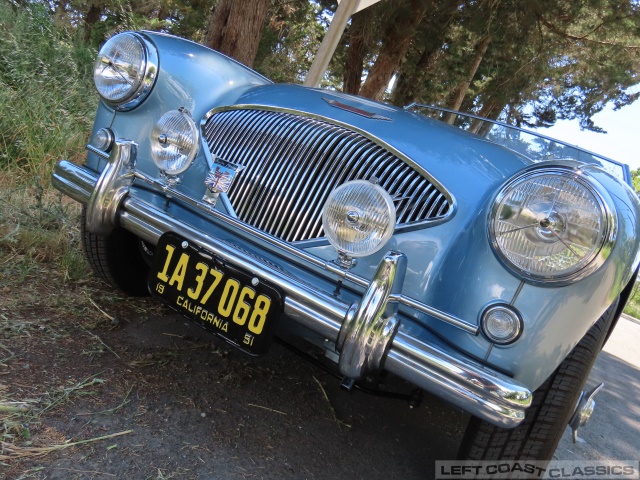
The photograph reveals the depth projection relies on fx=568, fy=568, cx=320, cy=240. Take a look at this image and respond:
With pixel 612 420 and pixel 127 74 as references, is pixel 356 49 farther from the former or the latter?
pixel 127 74

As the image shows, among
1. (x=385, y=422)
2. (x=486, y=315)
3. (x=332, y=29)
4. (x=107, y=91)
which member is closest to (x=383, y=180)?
(x=486, y=315)

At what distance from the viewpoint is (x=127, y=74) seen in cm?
236

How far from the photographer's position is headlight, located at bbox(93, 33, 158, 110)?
7.66 feet

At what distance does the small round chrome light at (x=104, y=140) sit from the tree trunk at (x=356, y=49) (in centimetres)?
750

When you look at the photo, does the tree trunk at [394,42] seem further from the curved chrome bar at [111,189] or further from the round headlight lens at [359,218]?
the round headlight lens at [359,218]

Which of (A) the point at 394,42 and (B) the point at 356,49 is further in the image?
(B) the point at 356,49

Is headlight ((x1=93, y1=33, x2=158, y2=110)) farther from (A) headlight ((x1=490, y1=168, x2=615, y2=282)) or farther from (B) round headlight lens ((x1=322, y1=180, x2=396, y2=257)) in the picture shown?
(A) headlight ((x1=490, y1=168, x2=615, y2=282))

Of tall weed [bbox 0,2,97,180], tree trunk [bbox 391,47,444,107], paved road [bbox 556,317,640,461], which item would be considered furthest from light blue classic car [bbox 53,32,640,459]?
tree trunk [bbox 391,47,444,107]

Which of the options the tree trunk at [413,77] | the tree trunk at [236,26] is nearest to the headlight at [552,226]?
the tree trunk at [236,26]

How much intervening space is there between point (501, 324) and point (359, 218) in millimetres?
501

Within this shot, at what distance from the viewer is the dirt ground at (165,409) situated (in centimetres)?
166

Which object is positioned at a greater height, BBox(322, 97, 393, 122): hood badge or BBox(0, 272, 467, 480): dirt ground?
BBox(322, 97, 393, 122): hood badge

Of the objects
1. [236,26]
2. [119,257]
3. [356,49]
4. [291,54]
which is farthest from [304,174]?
[291,54]

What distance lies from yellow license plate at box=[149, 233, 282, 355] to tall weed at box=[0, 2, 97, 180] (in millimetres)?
2653
